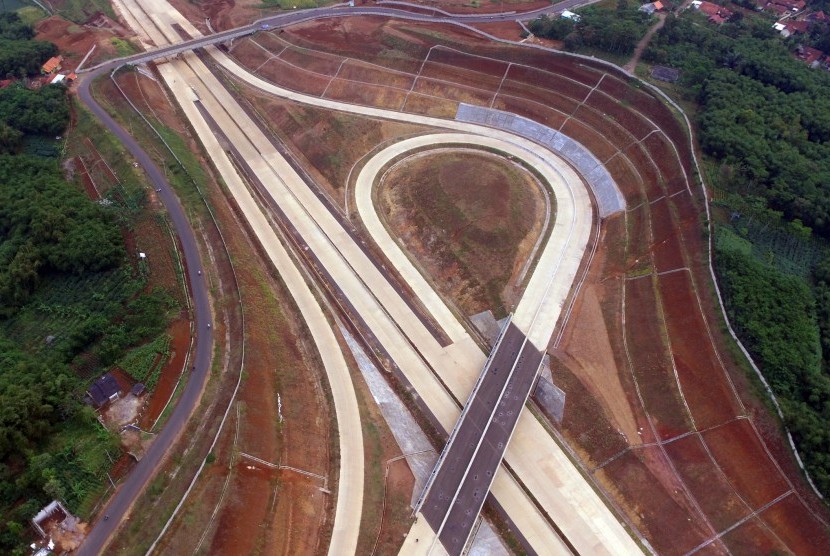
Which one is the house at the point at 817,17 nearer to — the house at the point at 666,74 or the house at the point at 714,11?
the house at the point at 714,11

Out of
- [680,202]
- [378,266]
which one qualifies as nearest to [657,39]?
[680,202]

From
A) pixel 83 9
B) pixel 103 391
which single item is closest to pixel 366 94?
pixel 103 391

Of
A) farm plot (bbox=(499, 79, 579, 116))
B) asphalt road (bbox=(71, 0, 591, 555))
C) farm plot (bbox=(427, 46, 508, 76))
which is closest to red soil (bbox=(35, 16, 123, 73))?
asphalt road (bbox=(71, 0, 591, 555))

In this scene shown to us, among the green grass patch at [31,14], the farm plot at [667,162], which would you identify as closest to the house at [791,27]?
the farm plot at [667,162]

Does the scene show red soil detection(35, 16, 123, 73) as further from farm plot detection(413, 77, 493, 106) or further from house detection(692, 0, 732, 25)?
house detection(692, 0, 732, 25)

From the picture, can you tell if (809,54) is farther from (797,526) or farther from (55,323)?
(55,323)

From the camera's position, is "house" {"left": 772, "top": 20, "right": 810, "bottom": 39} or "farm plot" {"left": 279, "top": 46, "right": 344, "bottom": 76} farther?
"house" {"left": 772, "top": 20, "right": 810, "bottom": 39}
